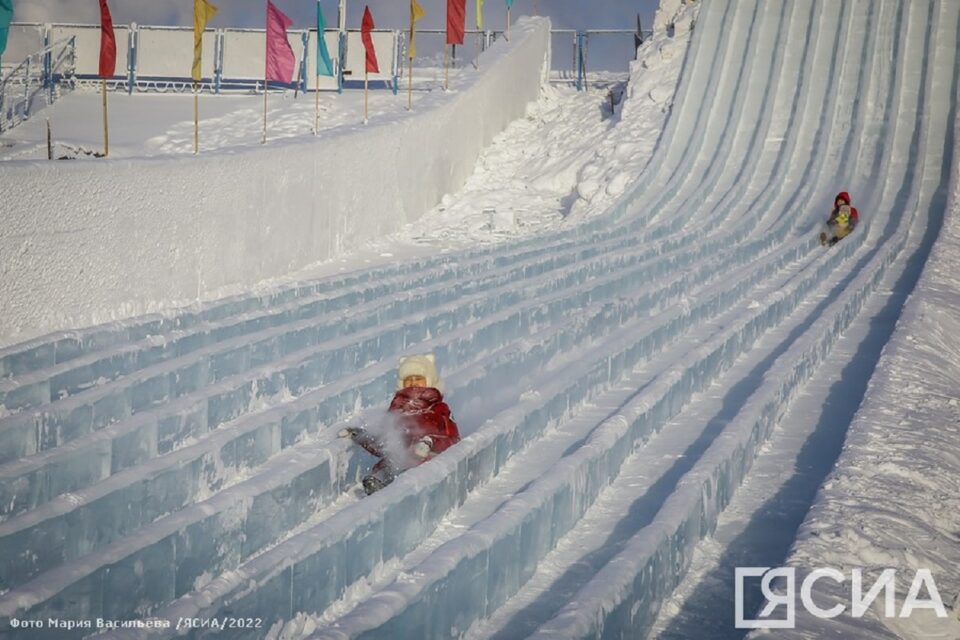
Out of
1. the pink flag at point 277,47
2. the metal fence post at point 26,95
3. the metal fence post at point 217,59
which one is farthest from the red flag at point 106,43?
the metal fence post at point 217,59

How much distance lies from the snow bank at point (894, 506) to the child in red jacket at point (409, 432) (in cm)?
159

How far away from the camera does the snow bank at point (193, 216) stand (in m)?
7.44

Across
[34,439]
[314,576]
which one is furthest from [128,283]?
[314,576]

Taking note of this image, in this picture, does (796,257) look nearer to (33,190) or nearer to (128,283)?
(128,283)

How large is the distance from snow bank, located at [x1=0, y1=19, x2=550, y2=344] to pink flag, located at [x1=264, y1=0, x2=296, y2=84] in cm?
137

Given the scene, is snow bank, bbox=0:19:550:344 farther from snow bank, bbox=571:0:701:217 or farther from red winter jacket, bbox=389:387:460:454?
red winter jacket, bbox=389:387:460:454

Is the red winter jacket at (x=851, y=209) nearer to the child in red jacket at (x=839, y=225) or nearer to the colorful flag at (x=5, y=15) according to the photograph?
the child in red jacket at (x=839, y=225)

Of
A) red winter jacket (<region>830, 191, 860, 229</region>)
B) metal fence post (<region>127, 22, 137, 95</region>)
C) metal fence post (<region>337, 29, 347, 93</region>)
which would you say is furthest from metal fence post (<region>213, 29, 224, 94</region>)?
red winter jacket (<region>830, 191, 860, 229</region>)

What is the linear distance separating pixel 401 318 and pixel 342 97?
12.9 m

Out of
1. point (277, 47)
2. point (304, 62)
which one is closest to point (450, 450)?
point (277, 47)

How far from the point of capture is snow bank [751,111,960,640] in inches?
152

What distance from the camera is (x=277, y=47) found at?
14.5 metres

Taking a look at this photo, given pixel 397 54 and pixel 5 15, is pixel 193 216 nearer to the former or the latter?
pixel 5 15
